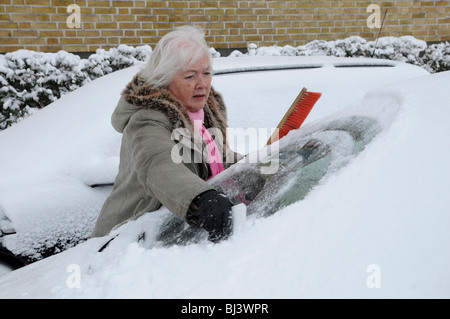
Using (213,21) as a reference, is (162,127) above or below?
below

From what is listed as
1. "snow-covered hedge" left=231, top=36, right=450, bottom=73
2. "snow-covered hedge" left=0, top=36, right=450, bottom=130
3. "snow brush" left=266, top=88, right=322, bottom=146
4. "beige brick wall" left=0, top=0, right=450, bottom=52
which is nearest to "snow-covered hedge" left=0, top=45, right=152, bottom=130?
"snow-covered hedge" left=0, top=36, right=450, bottom=130

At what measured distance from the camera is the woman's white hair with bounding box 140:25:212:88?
5.11ft

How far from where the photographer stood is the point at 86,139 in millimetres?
2152

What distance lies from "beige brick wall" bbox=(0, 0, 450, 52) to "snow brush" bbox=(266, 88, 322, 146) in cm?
466

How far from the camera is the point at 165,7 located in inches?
239

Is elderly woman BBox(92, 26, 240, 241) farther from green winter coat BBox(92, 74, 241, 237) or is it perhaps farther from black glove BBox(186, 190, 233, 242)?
black glove BBox(186, 190, 233, 242)

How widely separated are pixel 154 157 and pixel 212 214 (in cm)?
35

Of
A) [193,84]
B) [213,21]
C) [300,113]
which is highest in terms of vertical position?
[213,21]

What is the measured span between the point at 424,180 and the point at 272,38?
6003 millimetres

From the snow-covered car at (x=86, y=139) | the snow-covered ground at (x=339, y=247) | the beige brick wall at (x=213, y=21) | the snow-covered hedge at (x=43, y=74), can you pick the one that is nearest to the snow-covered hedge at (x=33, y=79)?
the snow-covered hedge at (x=43, y=74)

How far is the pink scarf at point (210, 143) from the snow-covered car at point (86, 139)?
10.2 inches

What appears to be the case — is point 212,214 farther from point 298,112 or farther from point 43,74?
point 43,74

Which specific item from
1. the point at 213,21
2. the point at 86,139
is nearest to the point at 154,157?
the point at 86,139

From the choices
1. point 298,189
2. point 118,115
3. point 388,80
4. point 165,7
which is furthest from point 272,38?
point 298,189
